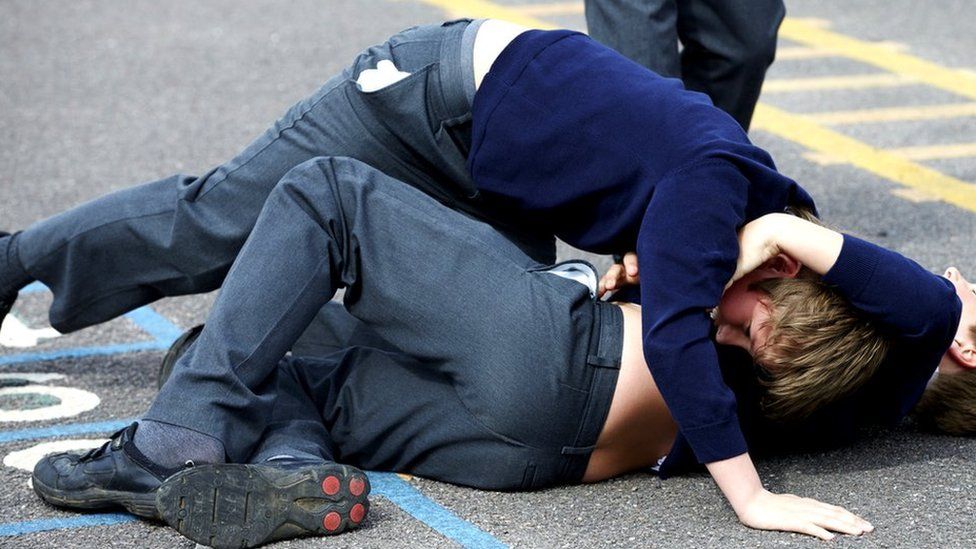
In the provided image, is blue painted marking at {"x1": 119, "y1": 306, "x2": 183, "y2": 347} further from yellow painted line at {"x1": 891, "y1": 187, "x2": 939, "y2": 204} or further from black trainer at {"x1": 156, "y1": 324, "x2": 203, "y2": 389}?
yellow painted line at {"x1": 891, "y1": 187, "x2": 939, "y2": 204}

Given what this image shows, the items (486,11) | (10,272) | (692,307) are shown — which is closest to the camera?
(692,307)

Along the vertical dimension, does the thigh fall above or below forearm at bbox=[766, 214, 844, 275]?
below

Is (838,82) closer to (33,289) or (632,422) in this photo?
(33,289)

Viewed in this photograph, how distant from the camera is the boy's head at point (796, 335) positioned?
305 cm

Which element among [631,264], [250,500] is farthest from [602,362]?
[250,500]

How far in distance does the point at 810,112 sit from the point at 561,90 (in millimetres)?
3725

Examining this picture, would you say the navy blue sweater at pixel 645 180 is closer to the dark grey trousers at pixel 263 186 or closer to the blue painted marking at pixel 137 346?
the dark grey trousers at pixel 263 186

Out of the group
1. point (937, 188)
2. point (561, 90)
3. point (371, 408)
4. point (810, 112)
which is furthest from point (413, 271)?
point (810, 112)

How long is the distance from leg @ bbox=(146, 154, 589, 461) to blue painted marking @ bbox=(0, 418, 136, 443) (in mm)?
705

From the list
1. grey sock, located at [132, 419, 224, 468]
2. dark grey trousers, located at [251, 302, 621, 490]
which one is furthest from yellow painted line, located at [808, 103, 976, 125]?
grey sock, located at [132, 419, 224, 468]

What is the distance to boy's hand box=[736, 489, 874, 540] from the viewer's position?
2.97m

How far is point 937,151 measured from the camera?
20.6 feet

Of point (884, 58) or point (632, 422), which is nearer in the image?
point (632, 422)

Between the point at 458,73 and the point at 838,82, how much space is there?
4258 millimetres
